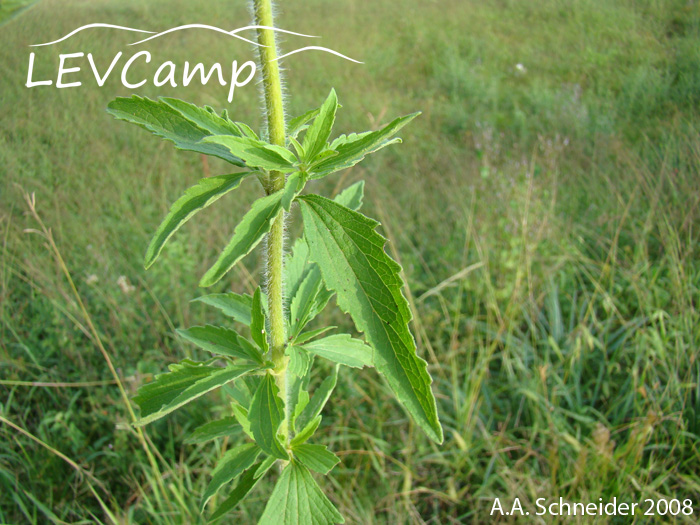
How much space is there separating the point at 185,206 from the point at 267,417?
367 mm

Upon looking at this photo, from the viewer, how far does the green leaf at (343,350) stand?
877 millimetres

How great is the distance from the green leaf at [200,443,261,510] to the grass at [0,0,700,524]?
55 centimetres

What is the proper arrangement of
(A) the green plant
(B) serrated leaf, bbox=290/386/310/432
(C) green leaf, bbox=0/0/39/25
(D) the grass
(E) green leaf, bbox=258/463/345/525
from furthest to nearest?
(D) the grass, (B) serrated leaf, bbox=290/386/310/432, (E) green leaf, bbox=258/463/345/525, (A) the green plant, (C) green leaf, bbox=0/0/39/25

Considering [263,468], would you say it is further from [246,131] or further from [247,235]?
[246,131]

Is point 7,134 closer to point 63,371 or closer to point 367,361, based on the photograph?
point 63,371

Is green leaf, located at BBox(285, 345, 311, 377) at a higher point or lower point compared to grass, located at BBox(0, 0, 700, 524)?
higher

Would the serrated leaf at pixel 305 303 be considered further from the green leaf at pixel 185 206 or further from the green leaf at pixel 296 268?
the green leaf at pixel 185 206

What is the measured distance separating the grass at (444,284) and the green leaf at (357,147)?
103cm

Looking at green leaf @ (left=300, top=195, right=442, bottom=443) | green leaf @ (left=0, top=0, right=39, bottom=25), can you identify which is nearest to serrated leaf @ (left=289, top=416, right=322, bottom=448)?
green leaf @ (left=300, top=195, right=442, bottom=443)

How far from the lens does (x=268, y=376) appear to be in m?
0.83

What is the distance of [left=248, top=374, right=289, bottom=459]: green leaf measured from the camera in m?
0.77

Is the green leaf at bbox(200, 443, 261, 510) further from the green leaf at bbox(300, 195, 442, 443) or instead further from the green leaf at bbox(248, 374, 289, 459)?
the green leaf at bbox(300, 195, 442, 443)

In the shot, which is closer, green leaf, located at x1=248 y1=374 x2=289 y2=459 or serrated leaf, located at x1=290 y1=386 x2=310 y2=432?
green leaf, located at x1=248 y1=374 x2=289 y2=459

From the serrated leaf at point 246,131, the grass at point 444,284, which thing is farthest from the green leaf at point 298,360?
the grass at point 444,284
